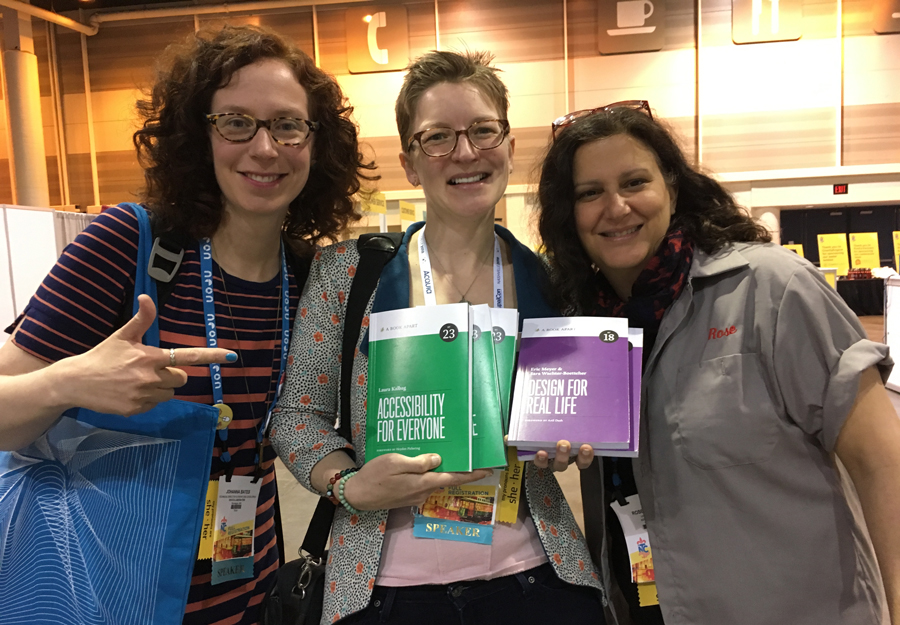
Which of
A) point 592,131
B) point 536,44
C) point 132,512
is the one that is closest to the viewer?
point 132,512

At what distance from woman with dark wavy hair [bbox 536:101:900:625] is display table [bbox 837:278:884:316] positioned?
22.1 feet

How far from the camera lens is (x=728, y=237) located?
1.59 meters

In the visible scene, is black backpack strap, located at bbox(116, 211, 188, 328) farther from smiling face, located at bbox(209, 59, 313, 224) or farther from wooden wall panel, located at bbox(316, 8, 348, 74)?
wooden wall panel, located at bbox(316, 8, 348, 74)

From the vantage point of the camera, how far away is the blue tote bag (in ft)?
3.71

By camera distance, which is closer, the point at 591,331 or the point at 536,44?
the point at 591,331

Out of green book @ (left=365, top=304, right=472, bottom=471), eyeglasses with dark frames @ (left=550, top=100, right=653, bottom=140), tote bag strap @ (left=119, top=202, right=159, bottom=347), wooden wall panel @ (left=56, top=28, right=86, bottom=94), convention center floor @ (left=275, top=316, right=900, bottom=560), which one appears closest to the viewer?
green book @ (left=365, top=304, right=472, bottom=471)

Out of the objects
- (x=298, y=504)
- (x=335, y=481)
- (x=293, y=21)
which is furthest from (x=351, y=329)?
(x=293, y=21)

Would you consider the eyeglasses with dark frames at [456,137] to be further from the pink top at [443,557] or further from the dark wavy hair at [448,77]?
the pink top at [443,557]

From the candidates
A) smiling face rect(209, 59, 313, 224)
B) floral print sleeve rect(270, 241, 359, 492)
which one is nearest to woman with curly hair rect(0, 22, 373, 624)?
smiling face rect(209, 59, 313, 224)

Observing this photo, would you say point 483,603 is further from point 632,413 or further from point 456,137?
point 456,137

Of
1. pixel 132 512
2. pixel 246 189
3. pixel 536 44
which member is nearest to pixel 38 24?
pixel 536 44

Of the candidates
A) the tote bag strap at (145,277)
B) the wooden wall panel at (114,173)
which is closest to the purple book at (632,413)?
the tote bag strap at (145,277)

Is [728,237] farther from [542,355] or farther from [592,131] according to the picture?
[542,355]

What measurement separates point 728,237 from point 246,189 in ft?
4.28
